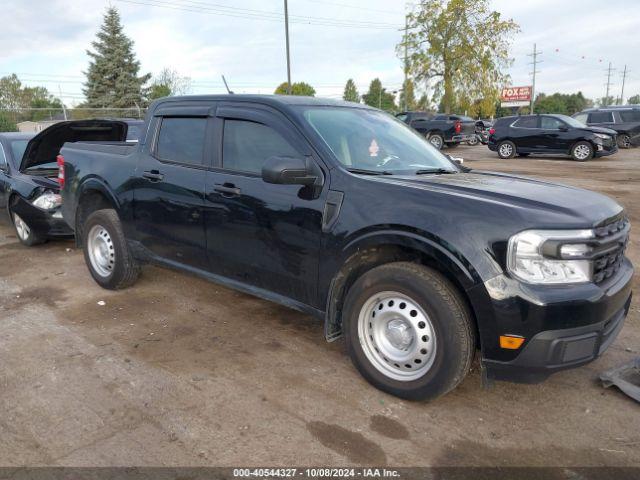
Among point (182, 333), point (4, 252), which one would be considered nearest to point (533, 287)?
point (182, 333)

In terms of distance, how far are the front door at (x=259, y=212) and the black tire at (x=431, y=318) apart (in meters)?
0.43

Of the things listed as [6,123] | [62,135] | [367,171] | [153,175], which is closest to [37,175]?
[62,135]

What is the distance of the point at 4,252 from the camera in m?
6.80

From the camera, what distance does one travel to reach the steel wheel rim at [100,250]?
4.99 meters

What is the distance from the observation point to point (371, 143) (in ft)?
12.4

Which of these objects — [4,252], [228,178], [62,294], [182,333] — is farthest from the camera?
[4,252]

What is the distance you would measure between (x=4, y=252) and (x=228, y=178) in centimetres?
462

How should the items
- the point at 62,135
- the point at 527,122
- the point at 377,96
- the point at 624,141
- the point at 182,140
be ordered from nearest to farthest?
the point at 182,140
the point at 62,135
the point at 527,122
the point at 624,141
the point at 377,96

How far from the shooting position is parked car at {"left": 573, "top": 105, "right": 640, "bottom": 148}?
21.9 m

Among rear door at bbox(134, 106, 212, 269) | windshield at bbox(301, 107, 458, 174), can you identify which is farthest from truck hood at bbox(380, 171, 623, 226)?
rear door at bbox(134, 106, 212, 269)

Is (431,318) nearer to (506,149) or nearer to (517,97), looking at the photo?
(506,149)

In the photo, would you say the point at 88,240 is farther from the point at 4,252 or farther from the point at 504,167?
the point at 504,167

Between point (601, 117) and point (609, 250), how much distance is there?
22488mm

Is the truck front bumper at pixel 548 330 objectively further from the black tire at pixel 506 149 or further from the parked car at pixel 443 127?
the parked car at pixel 443 127
